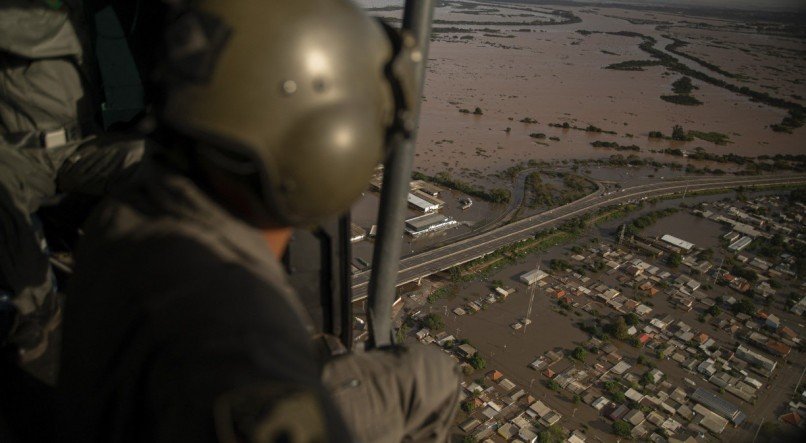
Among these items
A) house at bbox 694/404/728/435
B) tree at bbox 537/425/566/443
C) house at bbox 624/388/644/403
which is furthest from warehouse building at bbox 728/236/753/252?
tree at bbox 537/425/566/443

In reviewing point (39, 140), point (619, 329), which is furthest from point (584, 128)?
point (39, 140)

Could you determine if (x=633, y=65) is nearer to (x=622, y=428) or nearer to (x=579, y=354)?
(x=579, y=354)

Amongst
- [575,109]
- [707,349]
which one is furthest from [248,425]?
[575,109]

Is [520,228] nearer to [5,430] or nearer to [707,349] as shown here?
[707,349]

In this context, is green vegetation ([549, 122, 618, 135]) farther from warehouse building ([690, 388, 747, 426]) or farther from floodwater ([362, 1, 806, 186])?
warehouse building ([690, 388, 747, 426])

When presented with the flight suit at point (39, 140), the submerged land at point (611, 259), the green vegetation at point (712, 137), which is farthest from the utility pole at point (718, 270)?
the flight suit at point (39, 140)

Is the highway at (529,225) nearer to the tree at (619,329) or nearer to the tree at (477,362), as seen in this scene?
the tree at (477,362)
